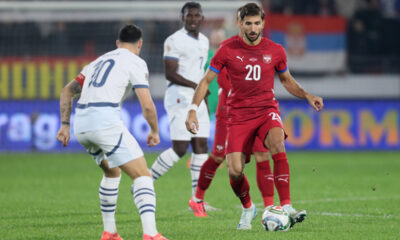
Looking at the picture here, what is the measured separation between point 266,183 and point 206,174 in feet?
4.16

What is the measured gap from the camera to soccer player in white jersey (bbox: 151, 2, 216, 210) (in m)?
9.31

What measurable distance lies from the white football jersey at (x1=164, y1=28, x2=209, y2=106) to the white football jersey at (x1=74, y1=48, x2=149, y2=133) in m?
3.14

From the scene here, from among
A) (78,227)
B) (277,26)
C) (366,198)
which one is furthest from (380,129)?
(78,227)

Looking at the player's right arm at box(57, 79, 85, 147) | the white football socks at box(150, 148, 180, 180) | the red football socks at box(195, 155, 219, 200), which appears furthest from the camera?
the white football socks at box(150, 148, 180, 180)

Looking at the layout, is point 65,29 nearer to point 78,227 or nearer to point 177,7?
point 177,7

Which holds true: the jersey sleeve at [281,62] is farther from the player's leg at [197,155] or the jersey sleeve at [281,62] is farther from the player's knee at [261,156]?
the player's leg at [197,155]

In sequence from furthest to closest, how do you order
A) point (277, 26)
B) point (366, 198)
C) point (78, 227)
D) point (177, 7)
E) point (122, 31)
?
point (277, 26) < point (177, 7) < point (366, 198) < point (78, 227) < point (122, 31)

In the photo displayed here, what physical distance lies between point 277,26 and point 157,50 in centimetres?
333

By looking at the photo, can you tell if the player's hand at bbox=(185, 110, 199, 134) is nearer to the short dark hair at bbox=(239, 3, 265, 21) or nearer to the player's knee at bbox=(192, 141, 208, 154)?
the short dark hair at bbox=(239, 3, 265, 21)

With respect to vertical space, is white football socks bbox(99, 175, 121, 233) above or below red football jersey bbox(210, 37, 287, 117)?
below

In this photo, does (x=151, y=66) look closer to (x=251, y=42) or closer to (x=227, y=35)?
(x=227, y=35)

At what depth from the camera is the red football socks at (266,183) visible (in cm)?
723

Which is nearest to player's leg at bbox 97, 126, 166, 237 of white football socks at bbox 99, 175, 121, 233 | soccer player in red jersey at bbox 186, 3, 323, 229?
white football socks at bbox 99, 175, 121, 233

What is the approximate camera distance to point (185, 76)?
9469 millimetres
